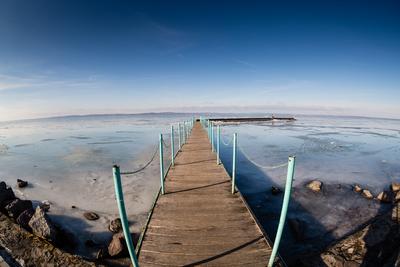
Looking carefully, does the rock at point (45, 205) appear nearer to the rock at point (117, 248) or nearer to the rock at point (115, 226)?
the rock at point (115, 226)

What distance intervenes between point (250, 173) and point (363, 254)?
298 inches

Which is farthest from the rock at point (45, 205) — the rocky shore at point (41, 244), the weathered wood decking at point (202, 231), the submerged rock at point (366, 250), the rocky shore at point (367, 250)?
the submerged rock at point (366, 250)

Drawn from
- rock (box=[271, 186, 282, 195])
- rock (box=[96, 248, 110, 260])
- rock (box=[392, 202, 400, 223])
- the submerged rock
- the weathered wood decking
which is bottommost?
rock (box=[271, 186, 282, 195])

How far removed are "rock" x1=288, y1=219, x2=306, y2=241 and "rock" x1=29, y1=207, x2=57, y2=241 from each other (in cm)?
691

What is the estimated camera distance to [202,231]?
12.1 ft

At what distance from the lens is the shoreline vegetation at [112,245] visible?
457 centimetres

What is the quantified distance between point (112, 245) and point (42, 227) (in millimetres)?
2229

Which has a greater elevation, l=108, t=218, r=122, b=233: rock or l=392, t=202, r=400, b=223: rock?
l=392, t=202, r=400, b=223: rock

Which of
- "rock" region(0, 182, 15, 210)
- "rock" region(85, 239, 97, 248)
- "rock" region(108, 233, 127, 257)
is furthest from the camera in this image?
"rock" region(0, 182, 15, 210)

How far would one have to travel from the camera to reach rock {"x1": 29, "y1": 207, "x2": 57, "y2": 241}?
18.6 feet

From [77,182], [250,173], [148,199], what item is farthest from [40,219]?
[250,173]

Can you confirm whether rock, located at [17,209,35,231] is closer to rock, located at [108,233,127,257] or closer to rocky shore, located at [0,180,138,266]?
rocky shore, located at [0,180,138,266]

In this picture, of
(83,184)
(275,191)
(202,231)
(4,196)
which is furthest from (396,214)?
(4,196)

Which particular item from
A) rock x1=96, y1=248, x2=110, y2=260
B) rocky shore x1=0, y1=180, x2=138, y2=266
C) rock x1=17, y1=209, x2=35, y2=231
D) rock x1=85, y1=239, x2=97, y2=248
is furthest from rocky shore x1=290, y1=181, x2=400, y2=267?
rock x1=17, y1=209, x2=35, y2=231
